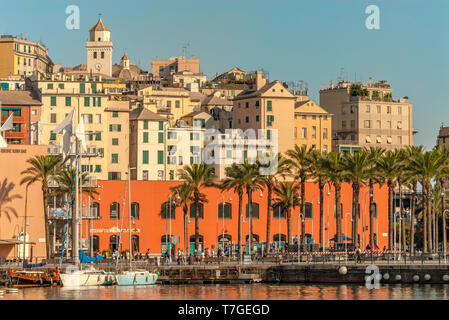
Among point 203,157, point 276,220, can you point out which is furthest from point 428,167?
point 203,157

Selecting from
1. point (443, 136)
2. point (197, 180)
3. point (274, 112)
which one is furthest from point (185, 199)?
point (443, 136)

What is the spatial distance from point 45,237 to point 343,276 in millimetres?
33315

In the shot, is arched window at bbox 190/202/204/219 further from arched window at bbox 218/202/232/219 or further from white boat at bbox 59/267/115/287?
white boat at bbox 59/267/115/287

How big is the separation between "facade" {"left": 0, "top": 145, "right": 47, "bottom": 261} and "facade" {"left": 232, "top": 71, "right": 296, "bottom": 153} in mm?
48463

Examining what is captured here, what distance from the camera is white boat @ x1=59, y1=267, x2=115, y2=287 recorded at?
81.4 meters

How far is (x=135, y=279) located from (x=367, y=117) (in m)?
94.4

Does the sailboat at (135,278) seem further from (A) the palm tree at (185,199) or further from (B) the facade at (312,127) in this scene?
(B) the facade at (312,127)

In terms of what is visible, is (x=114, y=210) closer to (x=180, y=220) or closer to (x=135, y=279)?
(x=180, y=220)

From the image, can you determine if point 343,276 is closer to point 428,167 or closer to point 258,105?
point 428,167

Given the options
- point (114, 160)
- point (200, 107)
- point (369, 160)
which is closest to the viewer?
point (369, 160)

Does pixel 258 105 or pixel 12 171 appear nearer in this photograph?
pixel 12 171

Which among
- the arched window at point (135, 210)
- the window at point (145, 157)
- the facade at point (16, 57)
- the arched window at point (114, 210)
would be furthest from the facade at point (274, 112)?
the facade at point (16, 57)

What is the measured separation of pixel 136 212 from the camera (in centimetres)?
11744

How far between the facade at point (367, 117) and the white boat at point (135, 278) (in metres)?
86.6
